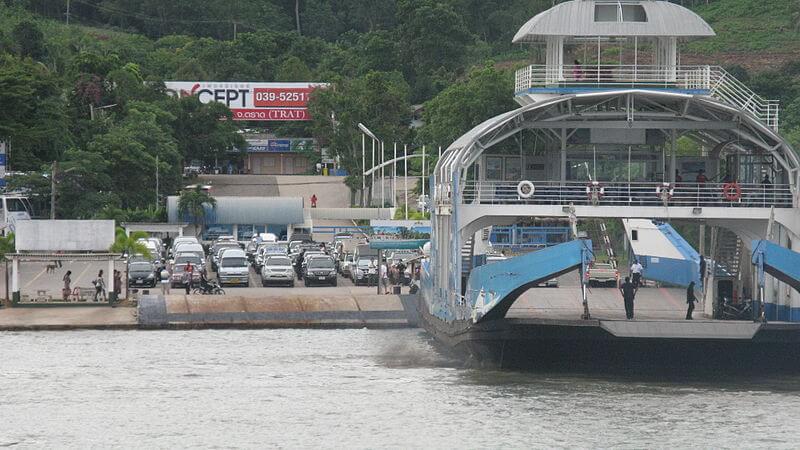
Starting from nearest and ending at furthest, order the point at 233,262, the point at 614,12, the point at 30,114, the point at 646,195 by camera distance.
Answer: the point at 646,195 → the point at 614,12 → the point at 233,262 → the point at 30,114

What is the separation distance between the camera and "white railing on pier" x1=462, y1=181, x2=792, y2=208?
3741 cm

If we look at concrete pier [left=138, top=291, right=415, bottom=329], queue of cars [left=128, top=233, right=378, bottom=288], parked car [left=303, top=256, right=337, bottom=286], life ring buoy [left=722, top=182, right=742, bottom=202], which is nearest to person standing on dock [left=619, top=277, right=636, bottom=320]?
life ring buoy [left=722, top=182, right=742, bottom=202]

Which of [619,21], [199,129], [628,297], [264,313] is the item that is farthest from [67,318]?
[199,129]

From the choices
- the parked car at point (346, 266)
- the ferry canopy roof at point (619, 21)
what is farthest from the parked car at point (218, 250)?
the ferry canopy roof at point (619, 21)

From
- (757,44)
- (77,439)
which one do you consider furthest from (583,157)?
(757,44)

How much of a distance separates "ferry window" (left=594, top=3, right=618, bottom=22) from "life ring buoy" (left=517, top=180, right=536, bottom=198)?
17.8 feet

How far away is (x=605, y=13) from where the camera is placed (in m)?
41.0

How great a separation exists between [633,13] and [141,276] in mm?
23772

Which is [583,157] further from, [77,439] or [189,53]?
[189,53]

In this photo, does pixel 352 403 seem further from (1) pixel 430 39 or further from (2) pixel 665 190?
(1) pixel 430 39

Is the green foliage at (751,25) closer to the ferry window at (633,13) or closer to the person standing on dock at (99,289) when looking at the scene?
the person standing on dock at (99,289)

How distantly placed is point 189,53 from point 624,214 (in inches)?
4280

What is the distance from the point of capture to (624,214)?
1458 inches

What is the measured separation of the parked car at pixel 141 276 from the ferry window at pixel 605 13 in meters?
23.1
